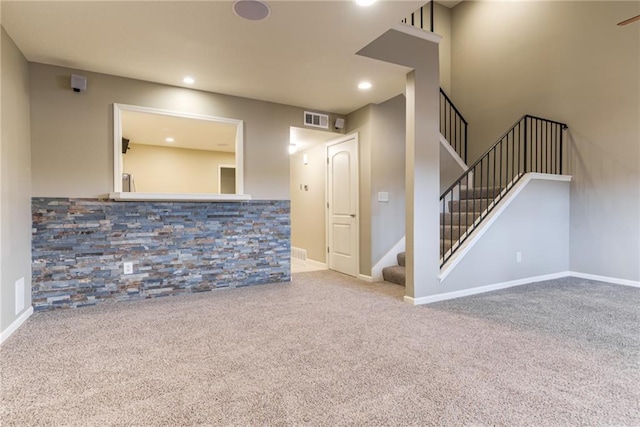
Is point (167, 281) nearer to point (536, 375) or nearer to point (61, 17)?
point (61, 17)

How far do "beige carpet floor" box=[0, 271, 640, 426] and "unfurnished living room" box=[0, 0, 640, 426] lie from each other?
2 centimetres

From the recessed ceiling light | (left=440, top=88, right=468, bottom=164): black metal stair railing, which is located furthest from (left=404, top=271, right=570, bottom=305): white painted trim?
the recessed ceiling light

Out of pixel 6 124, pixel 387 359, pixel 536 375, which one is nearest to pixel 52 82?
pixel 6 124

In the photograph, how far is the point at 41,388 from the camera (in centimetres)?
178

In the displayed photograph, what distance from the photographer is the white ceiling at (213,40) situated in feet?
7.82

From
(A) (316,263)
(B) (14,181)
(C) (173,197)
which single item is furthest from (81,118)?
(A) (316,263)

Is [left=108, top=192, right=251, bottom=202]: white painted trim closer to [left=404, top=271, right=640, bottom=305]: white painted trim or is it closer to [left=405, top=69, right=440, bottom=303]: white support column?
[left=405, top=69, right=440, bottom=303]: white support column

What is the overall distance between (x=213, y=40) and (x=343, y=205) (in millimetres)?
2989

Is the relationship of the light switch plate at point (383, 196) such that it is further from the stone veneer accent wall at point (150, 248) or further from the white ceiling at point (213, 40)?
the white ceiling at point (213, 40)

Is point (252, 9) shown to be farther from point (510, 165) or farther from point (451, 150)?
point (510, 165)

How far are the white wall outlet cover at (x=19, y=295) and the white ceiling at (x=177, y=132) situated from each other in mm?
2327

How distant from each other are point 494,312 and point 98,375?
124 inches

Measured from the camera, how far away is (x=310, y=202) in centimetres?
611

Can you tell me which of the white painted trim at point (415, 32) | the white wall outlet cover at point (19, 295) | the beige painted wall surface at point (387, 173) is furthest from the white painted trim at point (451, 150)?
the white wall outlet cover at point (19, 295)
